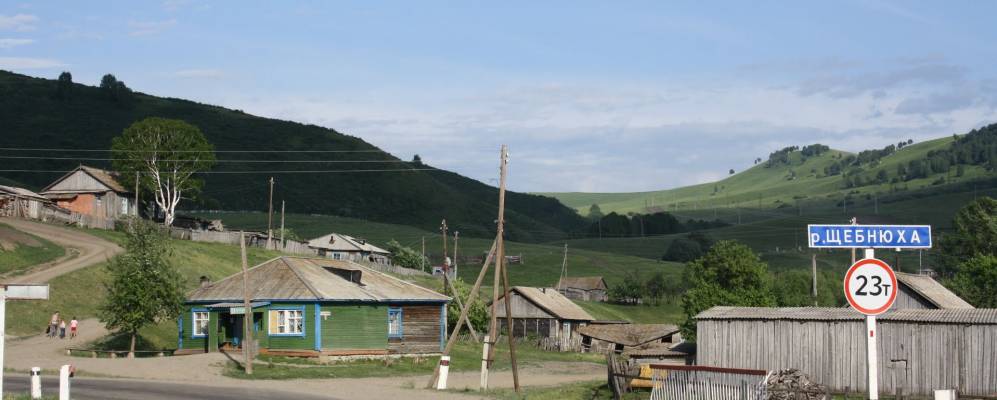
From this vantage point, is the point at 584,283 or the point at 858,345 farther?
the point at 584,283

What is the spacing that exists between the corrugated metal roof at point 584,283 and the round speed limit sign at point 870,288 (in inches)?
4332

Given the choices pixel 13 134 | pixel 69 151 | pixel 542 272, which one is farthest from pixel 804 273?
pixel 13 134

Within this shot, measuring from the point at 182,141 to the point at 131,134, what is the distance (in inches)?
187

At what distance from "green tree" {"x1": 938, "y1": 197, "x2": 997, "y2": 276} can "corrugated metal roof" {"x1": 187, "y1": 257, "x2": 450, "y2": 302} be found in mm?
60776

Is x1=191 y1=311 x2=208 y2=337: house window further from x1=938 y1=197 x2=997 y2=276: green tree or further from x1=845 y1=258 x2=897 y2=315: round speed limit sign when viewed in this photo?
x1=938 y1=197 x2=997 y2=276: green tree

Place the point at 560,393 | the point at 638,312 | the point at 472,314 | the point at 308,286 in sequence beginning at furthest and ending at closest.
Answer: the point at 638,312 < the point at 472,314 < the point at 308,286 < the point at 560,393

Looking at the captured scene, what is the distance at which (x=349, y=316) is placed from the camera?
55.6 metres

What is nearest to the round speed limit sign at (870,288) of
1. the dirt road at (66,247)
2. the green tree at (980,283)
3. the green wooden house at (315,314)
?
the green wooden house at (315,314)

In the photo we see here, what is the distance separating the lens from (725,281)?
69.0 meters

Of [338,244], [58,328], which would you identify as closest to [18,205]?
[58,328]

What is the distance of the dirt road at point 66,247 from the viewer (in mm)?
65625

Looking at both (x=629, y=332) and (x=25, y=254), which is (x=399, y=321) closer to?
(x=629, y=332)

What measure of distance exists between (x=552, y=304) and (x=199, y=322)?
112 ft

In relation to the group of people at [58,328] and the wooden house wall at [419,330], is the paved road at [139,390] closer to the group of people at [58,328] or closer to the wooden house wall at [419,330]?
the group of people at [58,328]
